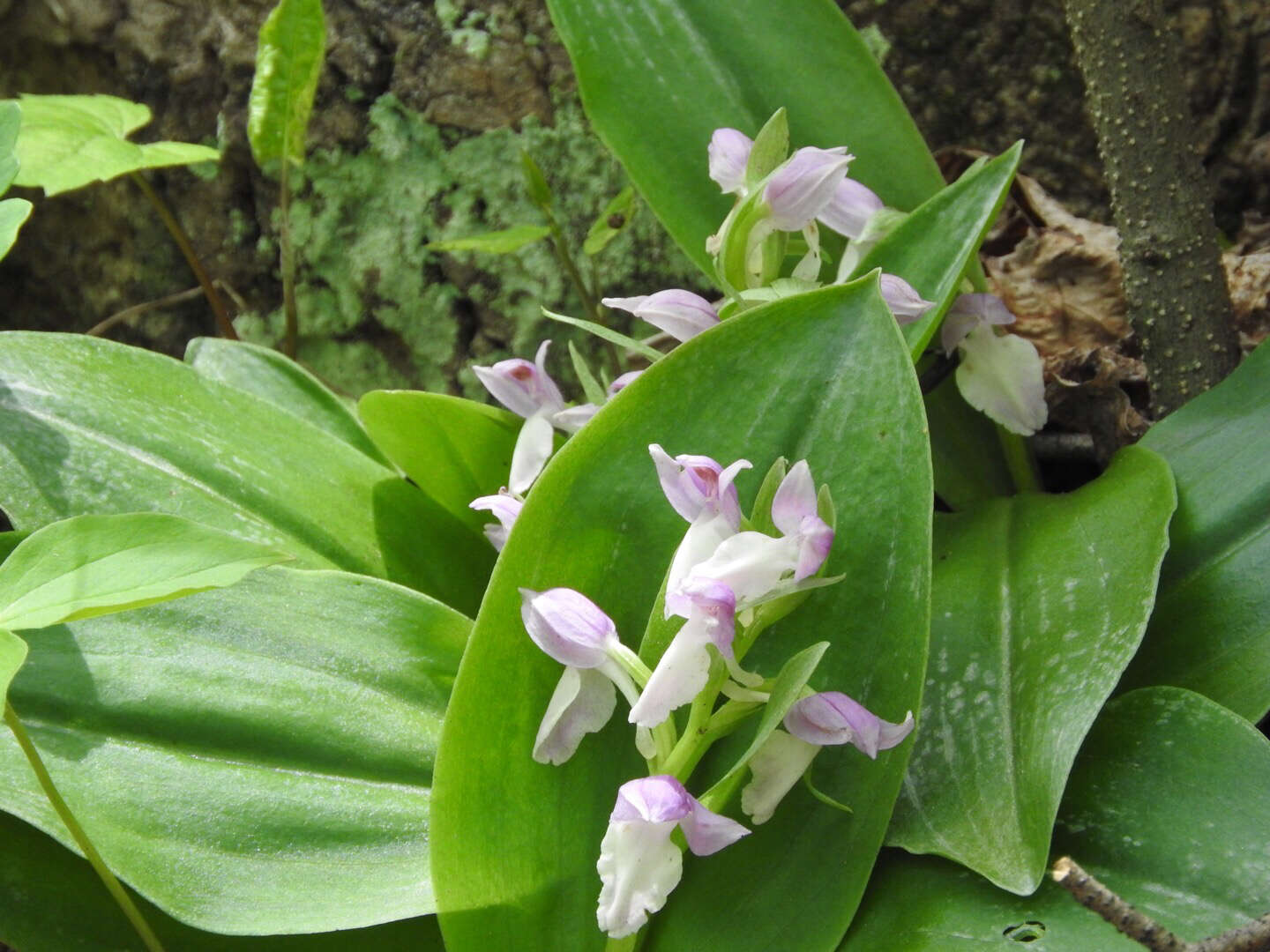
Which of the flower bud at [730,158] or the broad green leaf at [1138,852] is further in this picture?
the flower bud at [730,158]

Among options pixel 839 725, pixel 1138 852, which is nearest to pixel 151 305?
pixel 839 725

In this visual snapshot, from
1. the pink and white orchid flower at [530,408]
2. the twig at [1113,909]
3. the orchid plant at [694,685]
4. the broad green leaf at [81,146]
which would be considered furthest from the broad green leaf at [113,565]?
the broad green leaf at [81,146]

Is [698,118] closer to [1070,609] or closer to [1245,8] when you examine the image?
[1070,609]

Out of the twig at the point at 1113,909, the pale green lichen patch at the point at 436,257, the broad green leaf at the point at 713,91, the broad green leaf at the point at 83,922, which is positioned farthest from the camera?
the pale green lichen patch at the point at 436,257

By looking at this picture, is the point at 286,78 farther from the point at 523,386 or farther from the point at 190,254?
the point at 523,386

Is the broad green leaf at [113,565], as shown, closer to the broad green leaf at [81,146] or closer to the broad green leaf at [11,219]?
the broad green leaf at [11,219]

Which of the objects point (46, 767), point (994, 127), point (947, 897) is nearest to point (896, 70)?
point (994, 127)
